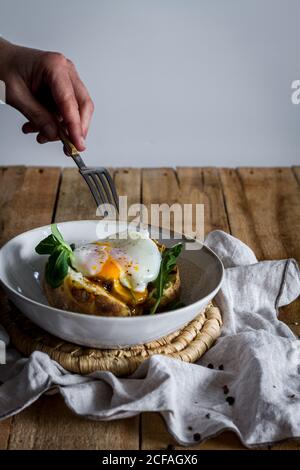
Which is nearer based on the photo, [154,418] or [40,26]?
[154,418]

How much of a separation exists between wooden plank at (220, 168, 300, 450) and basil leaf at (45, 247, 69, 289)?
0.54 metres

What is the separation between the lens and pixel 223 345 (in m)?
1.41

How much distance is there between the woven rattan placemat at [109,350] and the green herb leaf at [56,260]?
118 mm

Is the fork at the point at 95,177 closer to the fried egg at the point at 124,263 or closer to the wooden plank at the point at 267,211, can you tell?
the fried egg at the point at 124,263

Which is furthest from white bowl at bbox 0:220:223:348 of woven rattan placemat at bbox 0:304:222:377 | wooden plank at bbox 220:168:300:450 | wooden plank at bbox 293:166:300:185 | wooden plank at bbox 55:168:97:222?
wooden plank at bbox 293:166:300:185

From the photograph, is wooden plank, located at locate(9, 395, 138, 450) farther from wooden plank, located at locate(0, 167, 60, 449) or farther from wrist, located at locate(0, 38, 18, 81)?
wrist, located at locate(0, 38, 18, 81)

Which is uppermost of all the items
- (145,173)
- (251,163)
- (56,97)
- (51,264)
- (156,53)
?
(56,97)

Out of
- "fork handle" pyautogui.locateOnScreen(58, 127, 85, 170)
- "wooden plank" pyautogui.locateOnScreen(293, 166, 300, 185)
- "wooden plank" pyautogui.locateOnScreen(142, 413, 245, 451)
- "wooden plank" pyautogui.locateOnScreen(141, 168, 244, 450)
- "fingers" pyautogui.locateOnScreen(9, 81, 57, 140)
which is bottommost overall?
"wooden plank" pyautogui.locateOnScreen(293, 166, 300, 185)

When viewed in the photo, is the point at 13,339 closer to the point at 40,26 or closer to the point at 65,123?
the point at 65,123

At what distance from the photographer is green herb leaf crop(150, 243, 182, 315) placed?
1338 millimetres

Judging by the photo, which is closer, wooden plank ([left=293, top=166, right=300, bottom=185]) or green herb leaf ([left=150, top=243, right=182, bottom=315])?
green herb leaf ([left=150, top=243, right=182, bottom=315])

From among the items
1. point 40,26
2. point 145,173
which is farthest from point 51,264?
point 40,26

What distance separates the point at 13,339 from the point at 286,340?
526mm

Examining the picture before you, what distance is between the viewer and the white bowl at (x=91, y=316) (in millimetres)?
1252
